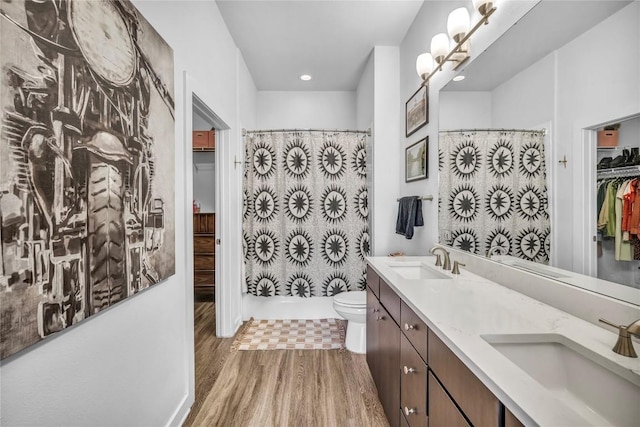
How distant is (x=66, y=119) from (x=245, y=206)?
7.08 feet

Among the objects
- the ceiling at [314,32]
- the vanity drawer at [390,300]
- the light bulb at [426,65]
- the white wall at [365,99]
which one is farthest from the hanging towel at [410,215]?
the ceiling at [314,32]

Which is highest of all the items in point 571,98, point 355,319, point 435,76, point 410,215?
point 435,76

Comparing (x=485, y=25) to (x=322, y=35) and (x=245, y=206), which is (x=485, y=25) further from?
(x=245, y=206)

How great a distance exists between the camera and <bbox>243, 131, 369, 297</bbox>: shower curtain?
9.73ft

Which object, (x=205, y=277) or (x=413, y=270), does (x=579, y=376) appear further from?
(x=205, y=277)

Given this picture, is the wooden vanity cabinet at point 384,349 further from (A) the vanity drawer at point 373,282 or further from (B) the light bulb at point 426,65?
(B) the light bulb at point 426,65

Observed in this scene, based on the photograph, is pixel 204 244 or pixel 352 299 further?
pixel 204 244

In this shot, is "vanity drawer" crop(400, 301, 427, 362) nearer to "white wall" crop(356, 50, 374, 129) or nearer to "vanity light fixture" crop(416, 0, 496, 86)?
"vanity light fixture" crop(416, 0, 496, 86)

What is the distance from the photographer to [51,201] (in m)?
0.81

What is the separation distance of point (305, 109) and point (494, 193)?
2835mm

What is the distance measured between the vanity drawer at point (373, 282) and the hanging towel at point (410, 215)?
53cm

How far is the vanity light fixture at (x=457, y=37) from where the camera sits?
1.42 meters

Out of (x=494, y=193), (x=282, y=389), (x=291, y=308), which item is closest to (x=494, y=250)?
(x=494, y=193)

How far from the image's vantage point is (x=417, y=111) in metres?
2.32
